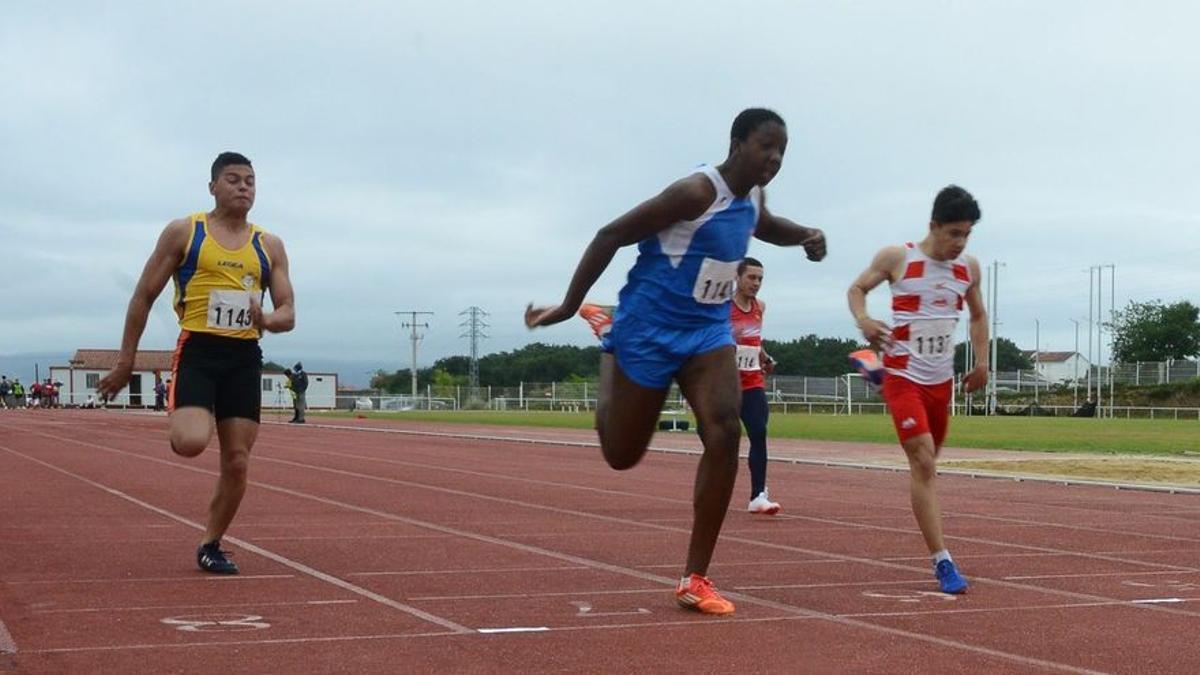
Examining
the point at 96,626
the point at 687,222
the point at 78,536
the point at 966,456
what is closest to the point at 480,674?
the point at 96,626

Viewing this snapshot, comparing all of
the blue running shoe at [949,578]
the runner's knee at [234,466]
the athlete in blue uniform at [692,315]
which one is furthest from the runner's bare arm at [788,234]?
the runner's knee at [234,466]

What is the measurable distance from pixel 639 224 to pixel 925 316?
2178 mm

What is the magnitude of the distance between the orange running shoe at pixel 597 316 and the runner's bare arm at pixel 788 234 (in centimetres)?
81

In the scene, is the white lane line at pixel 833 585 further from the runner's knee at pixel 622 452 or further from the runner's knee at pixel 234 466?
the runner's knee at pixel 234 466

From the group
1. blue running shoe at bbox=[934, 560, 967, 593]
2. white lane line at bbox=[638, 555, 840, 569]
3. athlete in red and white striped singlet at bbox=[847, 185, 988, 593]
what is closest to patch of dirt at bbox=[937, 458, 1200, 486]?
white lane line at bbox=[638, 555, 840, 569]

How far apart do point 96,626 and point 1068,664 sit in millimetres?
3780

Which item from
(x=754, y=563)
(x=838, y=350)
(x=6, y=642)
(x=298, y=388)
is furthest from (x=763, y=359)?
(x=838, y=350)

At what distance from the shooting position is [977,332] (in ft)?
28.3

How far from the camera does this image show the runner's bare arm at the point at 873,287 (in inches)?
323

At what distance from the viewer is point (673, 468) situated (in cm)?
2105

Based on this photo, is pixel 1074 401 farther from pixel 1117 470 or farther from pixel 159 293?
pixel 159 293

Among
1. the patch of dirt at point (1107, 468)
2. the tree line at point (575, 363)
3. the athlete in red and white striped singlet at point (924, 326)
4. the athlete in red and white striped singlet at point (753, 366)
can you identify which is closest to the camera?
the athlete in red and white striped singlet at point (924, 326)

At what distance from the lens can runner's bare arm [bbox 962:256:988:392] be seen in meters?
8.41

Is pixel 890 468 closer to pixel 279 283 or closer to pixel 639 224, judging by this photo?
pixel 279 283
